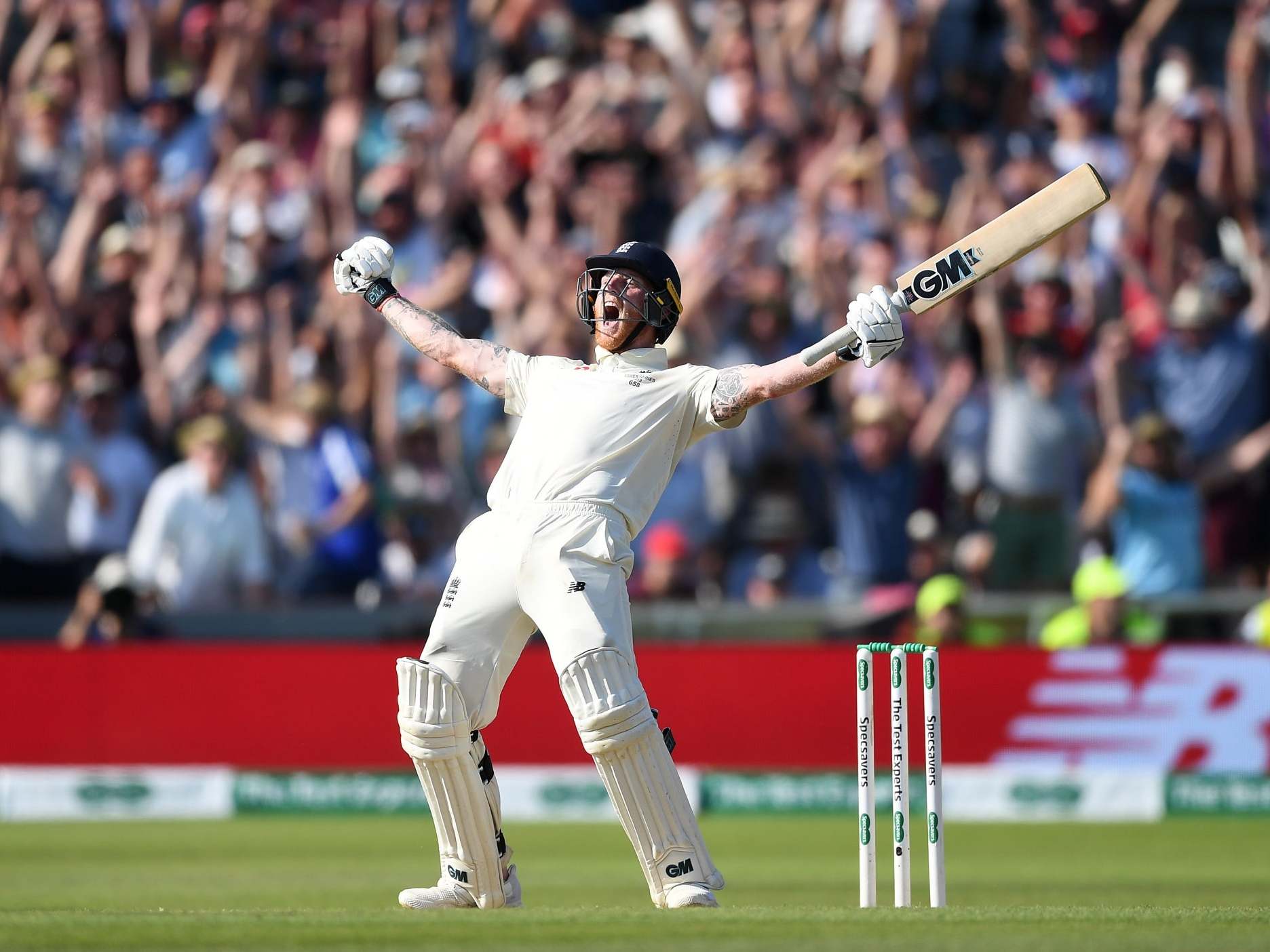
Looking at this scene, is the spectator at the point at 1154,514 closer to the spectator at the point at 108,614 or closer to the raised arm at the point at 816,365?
the spectator at the point at 108,614

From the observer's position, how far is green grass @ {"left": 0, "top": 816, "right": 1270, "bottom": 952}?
16.2ft

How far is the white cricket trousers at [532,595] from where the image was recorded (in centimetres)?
589

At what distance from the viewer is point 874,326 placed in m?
5.81

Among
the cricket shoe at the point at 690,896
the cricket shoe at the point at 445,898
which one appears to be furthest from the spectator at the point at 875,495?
the cricket shoe at the point at 690,896

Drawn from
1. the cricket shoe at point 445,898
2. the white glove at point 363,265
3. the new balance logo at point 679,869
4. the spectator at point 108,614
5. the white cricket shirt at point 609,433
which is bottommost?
the cricket shoe at point 445,898

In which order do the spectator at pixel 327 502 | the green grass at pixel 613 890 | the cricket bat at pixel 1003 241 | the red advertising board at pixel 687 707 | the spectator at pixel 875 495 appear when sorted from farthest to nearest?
the spectator at pixel 327 502
the spectator at pixel 875 495
the red advertising board at pixel 687 707
the cricket bat at pixel 1003 241
the green grass at pixel 613 890

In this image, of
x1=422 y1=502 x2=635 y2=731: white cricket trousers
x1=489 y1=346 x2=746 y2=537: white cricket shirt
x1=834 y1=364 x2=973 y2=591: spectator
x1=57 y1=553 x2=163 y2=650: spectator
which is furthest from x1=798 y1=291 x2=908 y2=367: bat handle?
x1=57 y1=553 x2=163 y2=650: spectator

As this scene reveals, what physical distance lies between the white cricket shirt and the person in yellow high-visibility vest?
5044 millimetres

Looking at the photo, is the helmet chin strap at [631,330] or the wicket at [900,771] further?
the helmet chin strap at [631,330]

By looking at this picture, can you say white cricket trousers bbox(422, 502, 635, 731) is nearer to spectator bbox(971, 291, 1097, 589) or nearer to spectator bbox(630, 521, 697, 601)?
spectator bbox(630, 521, 697, 601)

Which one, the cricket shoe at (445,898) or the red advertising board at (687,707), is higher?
the red advertising board at (687,707)

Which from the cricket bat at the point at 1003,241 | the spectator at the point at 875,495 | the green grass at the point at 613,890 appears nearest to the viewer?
the green grass at the point at 613,890

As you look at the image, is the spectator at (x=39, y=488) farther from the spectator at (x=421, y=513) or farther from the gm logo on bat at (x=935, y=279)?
the gm logo on bat at (x=935, y=279)

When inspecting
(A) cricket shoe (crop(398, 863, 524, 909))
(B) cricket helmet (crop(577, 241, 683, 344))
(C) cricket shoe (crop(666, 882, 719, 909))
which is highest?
(B) cricket helmet (crop(577, 241, 683, 344))
